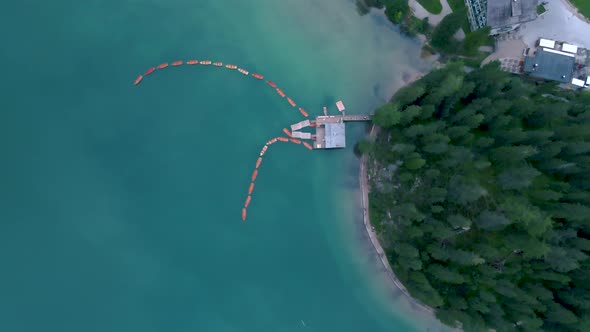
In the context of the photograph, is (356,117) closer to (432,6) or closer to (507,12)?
(432,6)

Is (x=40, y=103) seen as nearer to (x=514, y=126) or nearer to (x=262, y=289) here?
(x=262, y=289)

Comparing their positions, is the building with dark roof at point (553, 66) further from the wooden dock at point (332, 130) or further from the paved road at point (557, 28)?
the wooden dock at point (332, 130)

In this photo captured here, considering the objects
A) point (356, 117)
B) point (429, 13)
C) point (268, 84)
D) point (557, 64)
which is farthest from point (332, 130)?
point (557, 64)

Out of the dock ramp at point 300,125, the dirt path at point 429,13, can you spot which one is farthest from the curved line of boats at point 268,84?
the dirt path at point 429,13

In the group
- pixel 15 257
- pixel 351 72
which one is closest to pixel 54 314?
pixel 15 257

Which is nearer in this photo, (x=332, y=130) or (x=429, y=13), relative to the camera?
(x=332, y=130)
